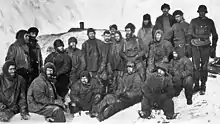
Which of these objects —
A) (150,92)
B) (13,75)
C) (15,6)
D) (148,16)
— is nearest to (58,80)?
(13,75)

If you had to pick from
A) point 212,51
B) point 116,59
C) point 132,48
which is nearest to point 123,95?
point 116,59

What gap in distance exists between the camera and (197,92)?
5.62 meters

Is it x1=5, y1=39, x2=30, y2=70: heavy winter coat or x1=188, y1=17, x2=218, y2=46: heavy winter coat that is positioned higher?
x1=188, y1=17, x2=218, y2=46: heavy winter coat

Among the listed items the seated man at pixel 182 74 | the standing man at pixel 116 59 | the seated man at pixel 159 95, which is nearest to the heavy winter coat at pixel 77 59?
the standing man at pixel 116 59

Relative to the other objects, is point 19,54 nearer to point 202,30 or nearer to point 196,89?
point 196,89

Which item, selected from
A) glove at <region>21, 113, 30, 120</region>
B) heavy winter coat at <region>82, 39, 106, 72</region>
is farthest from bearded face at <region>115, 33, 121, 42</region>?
glove at <region>21, 113, 30, 120</region>

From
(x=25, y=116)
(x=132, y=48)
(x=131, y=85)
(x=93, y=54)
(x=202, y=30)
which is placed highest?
(x=202, y=30)

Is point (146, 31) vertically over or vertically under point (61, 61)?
over

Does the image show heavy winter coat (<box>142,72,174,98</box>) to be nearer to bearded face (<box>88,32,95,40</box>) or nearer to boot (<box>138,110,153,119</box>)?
boot (<box>138,110,153,119</box>)

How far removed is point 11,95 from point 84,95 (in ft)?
3.91

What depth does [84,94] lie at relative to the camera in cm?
570

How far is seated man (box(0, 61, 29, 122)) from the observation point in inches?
214

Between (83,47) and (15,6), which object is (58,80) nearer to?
(83,47)

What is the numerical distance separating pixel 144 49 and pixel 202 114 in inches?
69.9
